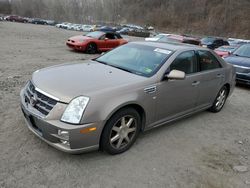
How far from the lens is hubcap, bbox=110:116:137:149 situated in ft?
11.5

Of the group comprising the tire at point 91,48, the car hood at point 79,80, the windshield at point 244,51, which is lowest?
the tire at point 91,48

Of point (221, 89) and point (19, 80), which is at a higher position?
point (221, 89)

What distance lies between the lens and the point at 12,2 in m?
93.2

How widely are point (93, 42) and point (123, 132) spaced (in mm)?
11519

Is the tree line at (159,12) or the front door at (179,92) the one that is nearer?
the front door at (179,92)

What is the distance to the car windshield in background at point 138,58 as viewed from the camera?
4.10 metres

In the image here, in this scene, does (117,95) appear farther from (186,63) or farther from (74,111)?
(186,63)

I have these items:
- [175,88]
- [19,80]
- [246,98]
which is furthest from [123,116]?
[246,98]

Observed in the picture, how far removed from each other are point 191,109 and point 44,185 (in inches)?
117

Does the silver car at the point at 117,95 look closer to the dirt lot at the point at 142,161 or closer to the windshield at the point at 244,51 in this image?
the dirt lot at the point at 142,161

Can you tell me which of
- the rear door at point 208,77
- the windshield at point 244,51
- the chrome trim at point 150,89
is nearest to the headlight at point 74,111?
the chrome trim at point 150,89

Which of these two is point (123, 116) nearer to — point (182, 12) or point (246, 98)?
point (246, 98)

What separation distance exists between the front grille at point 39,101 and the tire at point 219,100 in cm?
374

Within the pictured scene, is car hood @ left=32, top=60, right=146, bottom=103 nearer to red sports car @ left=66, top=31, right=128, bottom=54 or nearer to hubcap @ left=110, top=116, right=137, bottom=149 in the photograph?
hubcap @ left=110, top=116, right=137, bottom=149
